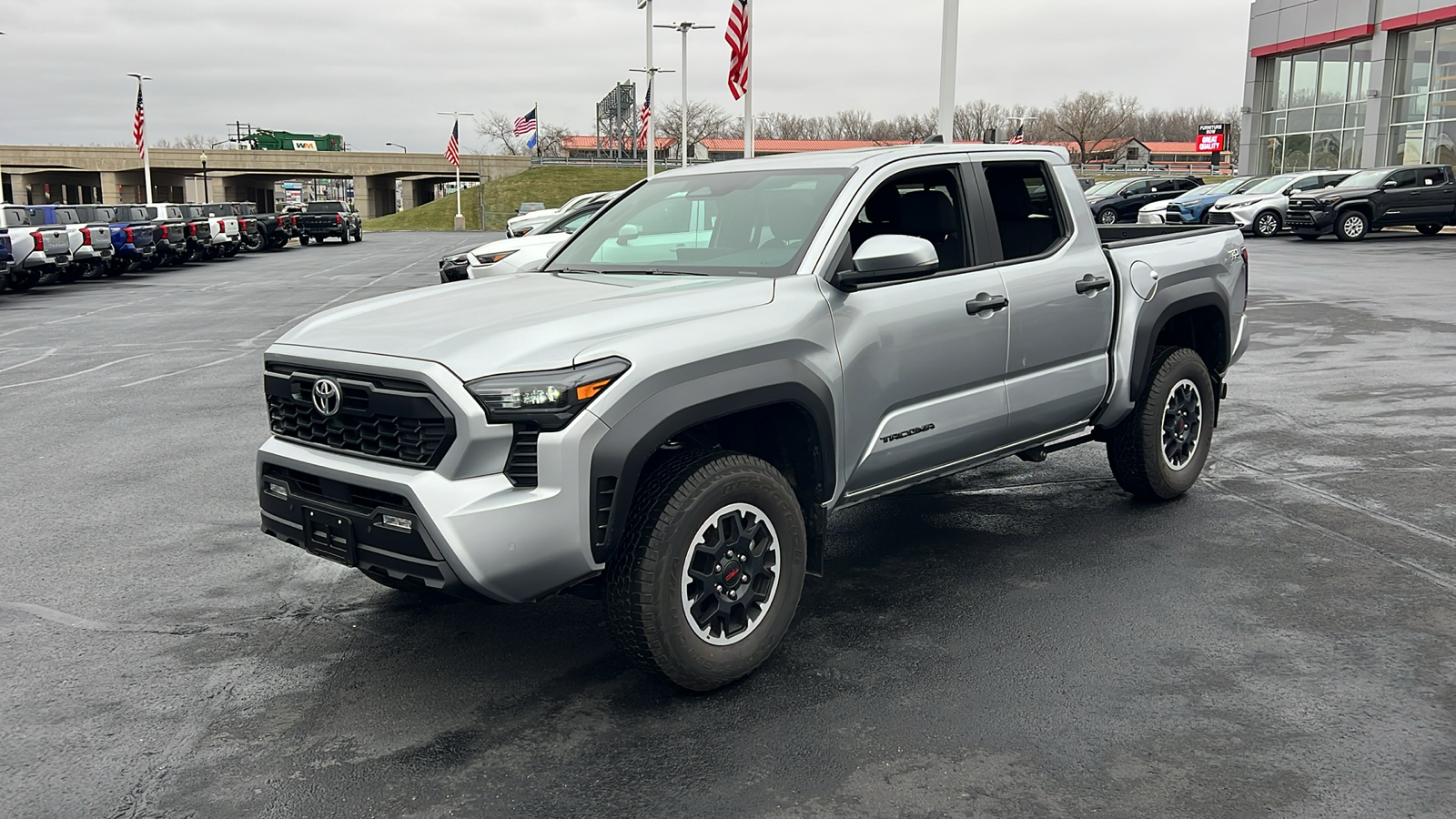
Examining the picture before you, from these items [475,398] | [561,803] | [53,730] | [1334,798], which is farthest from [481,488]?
[1334,798]

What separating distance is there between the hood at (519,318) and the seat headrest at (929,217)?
114cm

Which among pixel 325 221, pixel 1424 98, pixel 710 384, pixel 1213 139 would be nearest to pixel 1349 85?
pixel 1424 98

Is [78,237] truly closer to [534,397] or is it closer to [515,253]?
[515,253]

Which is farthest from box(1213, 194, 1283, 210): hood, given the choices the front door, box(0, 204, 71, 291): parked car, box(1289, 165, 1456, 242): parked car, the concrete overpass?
the concrete overpass

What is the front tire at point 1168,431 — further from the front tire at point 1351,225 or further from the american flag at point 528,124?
the american flag at point 528,124

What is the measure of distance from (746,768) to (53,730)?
7.68 feet

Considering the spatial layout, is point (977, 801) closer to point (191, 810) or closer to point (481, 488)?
point (481, 488)

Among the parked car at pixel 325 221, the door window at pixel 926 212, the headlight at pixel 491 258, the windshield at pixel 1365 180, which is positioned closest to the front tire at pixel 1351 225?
the windshield at pixel 1365 180

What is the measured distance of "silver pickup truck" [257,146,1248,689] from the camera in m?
3.56

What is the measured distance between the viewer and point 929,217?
17.0ft

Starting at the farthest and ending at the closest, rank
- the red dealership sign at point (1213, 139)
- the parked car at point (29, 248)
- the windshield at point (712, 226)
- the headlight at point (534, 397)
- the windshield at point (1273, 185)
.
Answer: the red dealership sign at point (1213, 139), the windshield at point (1273, 185), the parked car at point (29, 248), the windshield at point (712, 226), the headlight at point (534, 397)

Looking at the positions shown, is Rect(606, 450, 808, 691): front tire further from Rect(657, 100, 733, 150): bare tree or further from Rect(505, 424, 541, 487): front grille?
Rect(657, 100, 733, 150): bare tree

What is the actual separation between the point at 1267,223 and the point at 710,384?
1315 inches

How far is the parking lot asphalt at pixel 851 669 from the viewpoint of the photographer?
3410mm
